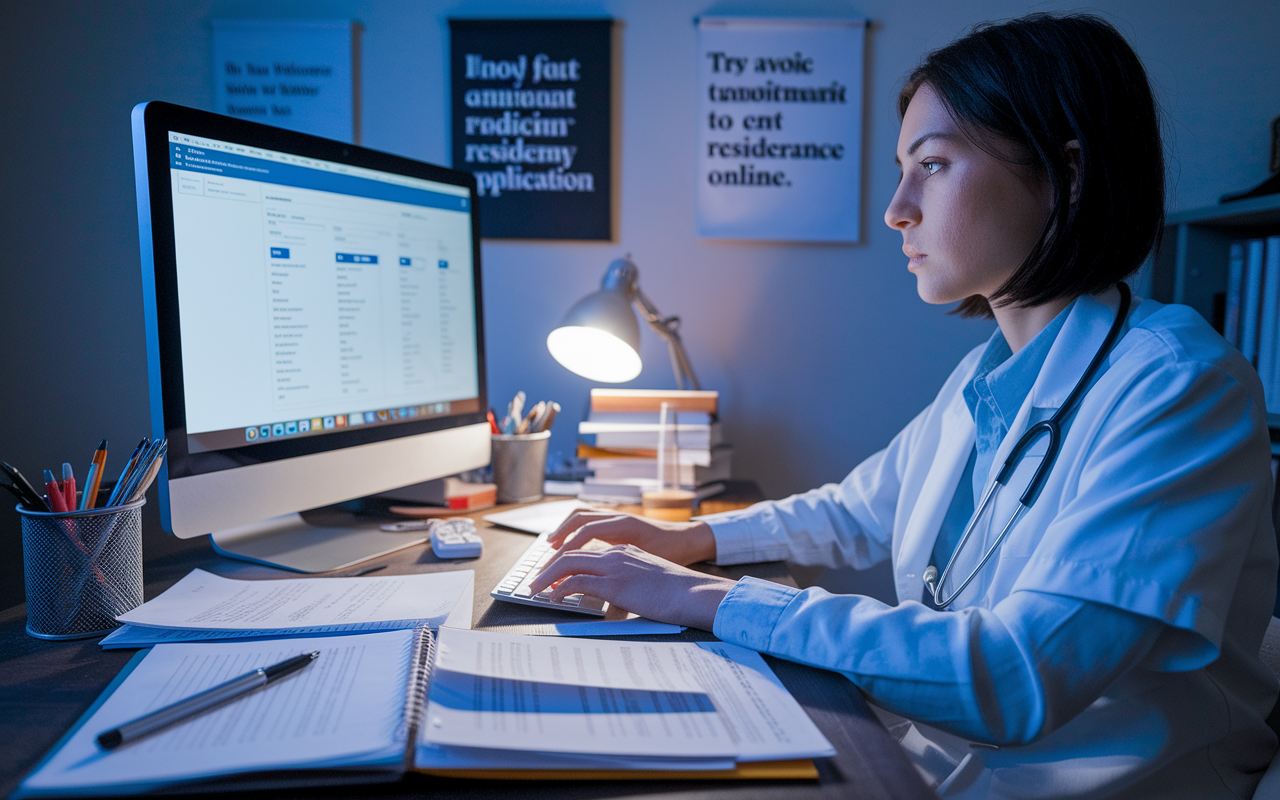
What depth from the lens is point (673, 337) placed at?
1471mm

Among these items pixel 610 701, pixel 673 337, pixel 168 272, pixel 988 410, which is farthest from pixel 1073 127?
pixel 168 272

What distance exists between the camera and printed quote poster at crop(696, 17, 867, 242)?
5.03 feet

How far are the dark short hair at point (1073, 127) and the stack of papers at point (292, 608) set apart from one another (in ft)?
2.37

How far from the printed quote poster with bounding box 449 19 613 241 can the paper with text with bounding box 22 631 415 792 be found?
3.83 ft

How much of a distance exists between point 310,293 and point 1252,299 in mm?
1576

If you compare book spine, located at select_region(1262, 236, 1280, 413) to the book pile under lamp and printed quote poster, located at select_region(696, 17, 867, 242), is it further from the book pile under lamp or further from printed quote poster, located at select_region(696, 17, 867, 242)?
Result: the book pile under lamp

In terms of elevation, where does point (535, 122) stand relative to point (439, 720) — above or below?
above

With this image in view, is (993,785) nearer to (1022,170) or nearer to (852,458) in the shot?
(1022,170)

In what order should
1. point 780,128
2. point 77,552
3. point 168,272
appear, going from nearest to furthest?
point 77,552
point 168,272
point 780,128

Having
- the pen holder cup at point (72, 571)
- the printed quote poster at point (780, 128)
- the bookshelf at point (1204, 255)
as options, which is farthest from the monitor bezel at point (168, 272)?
the bookshelf at point (1204, 255)

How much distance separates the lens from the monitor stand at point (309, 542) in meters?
0.88

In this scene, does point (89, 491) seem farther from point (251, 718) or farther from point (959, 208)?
point (959, 208)

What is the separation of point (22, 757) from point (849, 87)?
163 centimetres

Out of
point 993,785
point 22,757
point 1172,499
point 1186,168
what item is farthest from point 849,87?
point 22,757
